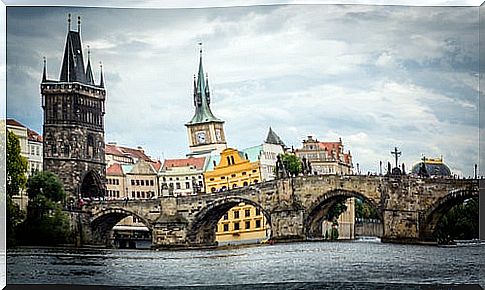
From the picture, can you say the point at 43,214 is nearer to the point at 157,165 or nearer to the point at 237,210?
the point at 157,165

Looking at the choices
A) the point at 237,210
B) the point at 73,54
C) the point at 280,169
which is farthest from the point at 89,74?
the point at 280,169

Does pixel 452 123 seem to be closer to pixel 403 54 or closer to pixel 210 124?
pixel 403 54

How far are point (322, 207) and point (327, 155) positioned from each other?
0.85 metres

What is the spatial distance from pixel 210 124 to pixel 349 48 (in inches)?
76.1

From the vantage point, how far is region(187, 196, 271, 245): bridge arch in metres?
11.2

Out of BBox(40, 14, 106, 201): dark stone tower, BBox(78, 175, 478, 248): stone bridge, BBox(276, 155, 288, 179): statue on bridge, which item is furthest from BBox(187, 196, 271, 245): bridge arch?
BBox(40, 14, 106, 201): dark stone tower

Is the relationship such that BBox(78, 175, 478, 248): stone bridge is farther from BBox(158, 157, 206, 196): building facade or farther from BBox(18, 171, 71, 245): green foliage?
BBox(18, 171, 71, 245): green foliage

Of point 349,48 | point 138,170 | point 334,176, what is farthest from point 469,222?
point 138,170

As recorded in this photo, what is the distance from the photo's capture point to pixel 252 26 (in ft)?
34.8

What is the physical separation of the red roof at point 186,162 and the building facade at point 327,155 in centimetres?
120

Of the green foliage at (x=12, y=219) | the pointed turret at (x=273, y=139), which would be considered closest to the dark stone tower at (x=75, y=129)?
the green foliage at (x=12, y=219)

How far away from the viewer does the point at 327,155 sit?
35.7 ft

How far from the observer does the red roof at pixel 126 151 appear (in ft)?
35.7

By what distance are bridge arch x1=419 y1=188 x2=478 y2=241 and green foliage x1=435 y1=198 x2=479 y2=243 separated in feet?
0.18
